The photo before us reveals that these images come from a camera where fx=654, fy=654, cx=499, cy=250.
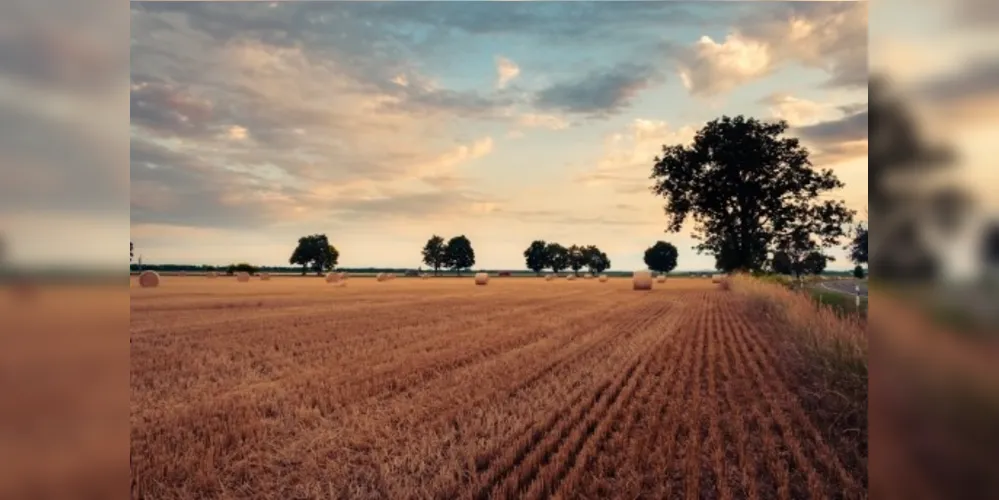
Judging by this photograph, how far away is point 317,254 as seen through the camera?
92.6 meters

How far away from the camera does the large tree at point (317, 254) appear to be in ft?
304

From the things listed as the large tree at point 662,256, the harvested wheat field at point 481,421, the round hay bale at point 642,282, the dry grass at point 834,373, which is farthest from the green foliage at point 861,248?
the large tree at point 662,256

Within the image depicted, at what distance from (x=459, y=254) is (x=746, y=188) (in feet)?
259

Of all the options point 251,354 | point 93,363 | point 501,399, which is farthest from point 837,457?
point 251,354

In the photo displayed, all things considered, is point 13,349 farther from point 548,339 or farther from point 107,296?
point 548,339

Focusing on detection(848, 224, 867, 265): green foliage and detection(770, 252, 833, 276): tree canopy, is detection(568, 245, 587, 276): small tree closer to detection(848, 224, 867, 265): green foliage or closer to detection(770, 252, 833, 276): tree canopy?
detection(770, 252, 833, 276): tree canopy

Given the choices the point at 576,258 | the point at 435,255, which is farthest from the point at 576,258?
the point at 435,255

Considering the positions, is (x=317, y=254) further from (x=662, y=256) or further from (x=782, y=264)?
(x=782, y=264)

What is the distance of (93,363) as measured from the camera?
8.41ft

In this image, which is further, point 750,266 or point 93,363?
point 750,266

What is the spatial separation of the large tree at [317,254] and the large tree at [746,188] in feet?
203

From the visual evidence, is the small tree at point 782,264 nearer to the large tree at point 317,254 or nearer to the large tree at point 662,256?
the large tree at point 317,254

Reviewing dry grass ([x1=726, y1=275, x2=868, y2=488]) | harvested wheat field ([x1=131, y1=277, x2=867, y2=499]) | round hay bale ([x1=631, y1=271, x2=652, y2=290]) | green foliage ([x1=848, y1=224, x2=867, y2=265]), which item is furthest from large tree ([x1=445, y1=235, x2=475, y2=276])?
green foliage ([x1=848, y1=224, x2=867, y2=265])

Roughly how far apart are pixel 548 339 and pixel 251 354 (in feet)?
20.1
